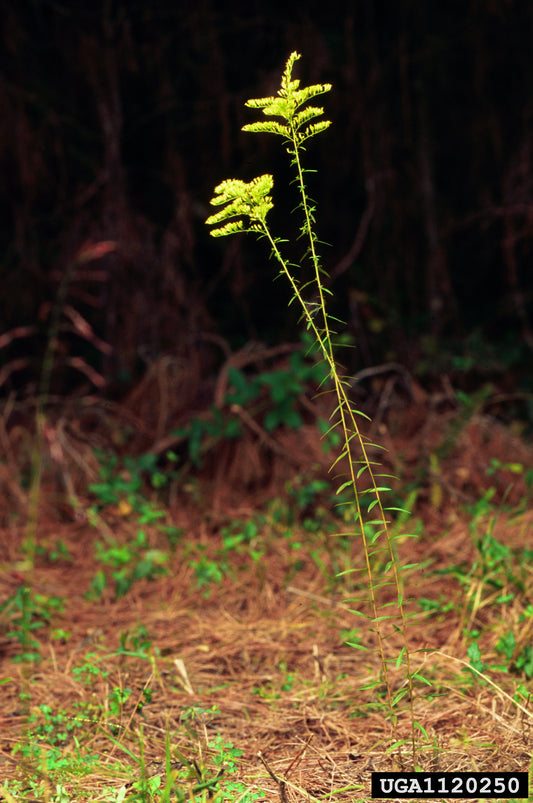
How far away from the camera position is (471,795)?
1.36 metres

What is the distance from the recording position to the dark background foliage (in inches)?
159

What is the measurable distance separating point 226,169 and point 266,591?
2495 mm

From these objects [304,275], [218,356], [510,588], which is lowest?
[510,588]

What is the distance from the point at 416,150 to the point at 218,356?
5.20ft

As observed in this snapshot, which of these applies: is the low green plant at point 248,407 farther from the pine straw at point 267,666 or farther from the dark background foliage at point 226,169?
the dark background foliage at point 226,169

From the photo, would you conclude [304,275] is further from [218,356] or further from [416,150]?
[416,150]

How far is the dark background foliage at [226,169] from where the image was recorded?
404cm

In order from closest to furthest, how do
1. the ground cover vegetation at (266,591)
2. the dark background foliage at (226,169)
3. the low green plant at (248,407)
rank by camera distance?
1. the ground cover vegetation at (266,591)
2. the low green plant at (248,407)
3. the dark background foliage at (226,169)

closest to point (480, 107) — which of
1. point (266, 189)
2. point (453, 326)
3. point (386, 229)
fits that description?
point (386, 229)

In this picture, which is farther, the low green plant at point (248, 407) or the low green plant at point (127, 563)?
the low green plant at point (248, 407)

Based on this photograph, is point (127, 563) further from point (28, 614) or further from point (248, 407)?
point (248, 407)

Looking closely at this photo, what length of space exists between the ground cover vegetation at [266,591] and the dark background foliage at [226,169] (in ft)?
0.97

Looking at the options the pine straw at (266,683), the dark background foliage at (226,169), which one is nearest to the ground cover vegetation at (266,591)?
the pine straw at (266,683)

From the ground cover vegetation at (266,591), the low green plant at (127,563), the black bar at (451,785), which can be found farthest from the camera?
the low green plant at (127,563)
